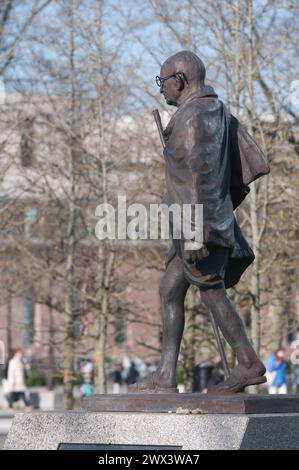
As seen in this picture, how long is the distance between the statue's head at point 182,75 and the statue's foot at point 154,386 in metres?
2.22

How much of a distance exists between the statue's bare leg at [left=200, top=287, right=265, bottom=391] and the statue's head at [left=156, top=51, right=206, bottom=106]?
1.63 meters

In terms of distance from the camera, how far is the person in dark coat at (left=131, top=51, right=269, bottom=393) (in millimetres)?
10414

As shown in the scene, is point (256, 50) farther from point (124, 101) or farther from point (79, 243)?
point (79, 243)

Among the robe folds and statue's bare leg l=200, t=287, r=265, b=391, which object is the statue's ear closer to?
the robe folds

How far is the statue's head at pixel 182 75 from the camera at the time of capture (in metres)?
10.9

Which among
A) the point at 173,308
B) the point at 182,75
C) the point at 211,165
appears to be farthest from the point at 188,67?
the point at 173,308

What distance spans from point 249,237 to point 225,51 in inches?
120

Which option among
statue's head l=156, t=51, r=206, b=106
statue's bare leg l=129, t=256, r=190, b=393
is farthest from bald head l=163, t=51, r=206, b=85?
statue's bare leg l=129, t=256, r=190, b=393

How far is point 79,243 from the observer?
79.3 ft
